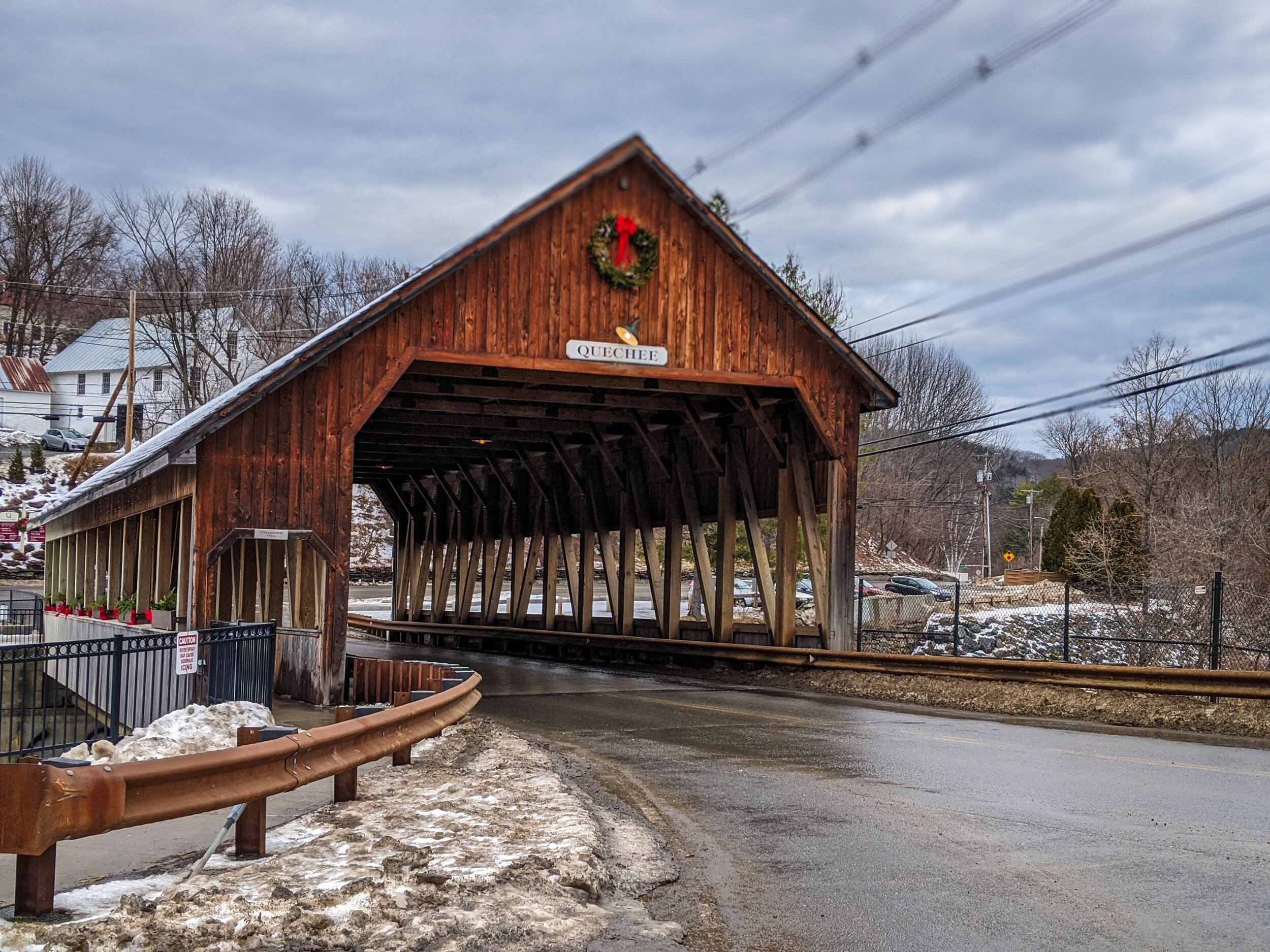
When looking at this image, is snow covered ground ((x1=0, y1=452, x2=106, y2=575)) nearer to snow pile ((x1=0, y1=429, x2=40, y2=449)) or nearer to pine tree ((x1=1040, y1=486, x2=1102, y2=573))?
snow pile ((x1=0, y1=429, x2=40, y2=449))

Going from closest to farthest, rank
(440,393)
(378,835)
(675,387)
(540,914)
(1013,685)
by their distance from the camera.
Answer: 1. (540,914)
2. (378,835)
3. (1013,685)
4. (675,387)
5. (440,393)

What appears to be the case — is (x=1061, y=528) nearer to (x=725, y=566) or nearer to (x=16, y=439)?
(x=725, y=566)

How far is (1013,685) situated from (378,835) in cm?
1055

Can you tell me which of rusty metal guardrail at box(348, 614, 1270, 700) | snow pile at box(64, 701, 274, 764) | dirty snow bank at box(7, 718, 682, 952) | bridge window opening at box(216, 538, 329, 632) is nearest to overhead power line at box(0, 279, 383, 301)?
bridge window opening at box(216, 538, 329, 632)

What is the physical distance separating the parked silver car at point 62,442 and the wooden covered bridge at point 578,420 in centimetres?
4729

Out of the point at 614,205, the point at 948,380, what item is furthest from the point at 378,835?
the point at 948,380

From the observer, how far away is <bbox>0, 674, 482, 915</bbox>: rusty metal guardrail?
489 centimetres

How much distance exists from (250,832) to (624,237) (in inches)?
489

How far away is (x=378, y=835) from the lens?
22.3 feet

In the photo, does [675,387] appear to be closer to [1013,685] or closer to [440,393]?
[440,393]

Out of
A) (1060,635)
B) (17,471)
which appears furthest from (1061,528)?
(17,471)

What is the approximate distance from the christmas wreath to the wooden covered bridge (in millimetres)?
30

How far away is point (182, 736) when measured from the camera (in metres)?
9.91

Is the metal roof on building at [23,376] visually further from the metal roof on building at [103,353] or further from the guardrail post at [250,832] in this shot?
the guardrail post at [250,832]
